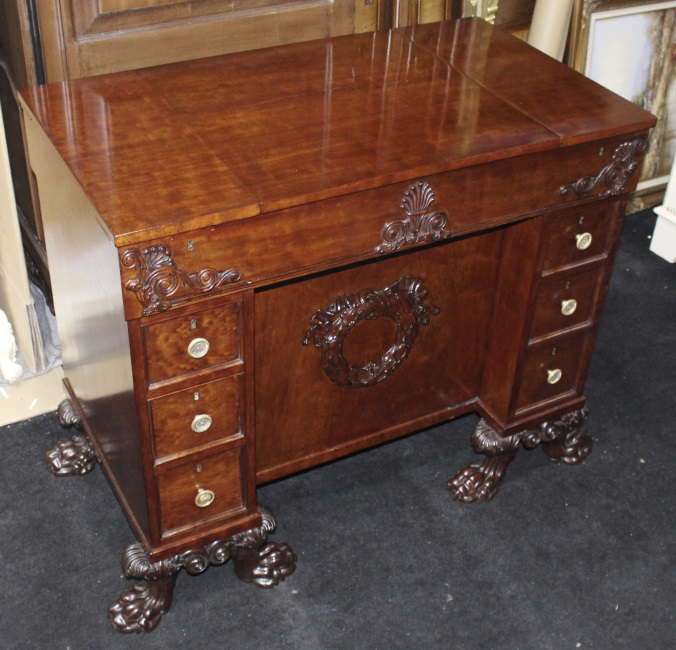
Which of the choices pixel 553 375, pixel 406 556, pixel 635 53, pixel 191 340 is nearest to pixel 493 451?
pixel 553 375

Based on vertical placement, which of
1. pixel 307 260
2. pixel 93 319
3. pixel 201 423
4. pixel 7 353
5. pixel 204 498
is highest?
pixel 307 260

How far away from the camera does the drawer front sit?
81.0 inches

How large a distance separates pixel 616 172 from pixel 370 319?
586 mm

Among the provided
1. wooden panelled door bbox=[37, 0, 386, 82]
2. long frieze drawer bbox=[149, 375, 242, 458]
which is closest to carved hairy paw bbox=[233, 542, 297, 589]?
long frieze drawer bbox=[149, 375, 242, 458]

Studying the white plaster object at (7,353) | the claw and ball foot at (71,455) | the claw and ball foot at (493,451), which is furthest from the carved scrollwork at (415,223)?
the white plaster object at (7,353)

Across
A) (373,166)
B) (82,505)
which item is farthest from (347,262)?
(82,505)

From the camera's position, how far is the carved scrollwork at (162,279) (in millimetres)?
1562

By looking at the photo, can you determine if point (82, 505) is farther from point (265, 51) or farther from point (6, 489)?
point (265, 51)

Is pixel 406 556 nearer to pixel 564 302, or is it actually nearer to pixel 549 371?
pixel 549 371

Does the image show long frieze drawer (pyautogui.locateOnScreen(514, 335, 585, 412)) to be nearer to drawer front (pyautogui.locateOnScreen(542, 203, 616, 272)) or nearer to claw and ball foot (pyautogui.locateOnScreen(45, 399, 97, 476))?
drawer front (pyautogui.locateOnScreen(542, 203, 616, 272))

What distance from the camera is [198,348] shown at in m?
1.74

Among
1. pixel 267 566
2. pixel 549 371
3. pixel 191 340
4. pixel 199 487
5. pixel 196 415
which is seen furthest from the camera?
pixel 549 371

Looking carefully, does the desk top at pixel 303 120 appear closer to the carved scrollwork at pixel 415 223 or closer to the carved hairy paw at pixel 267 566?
the carved scrollwork at pixel 415 223

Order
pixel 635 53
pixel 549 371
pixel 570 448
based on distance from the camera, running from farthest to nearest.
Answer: pixel 635 53 → pixel 570 448 → pixel 549 371
